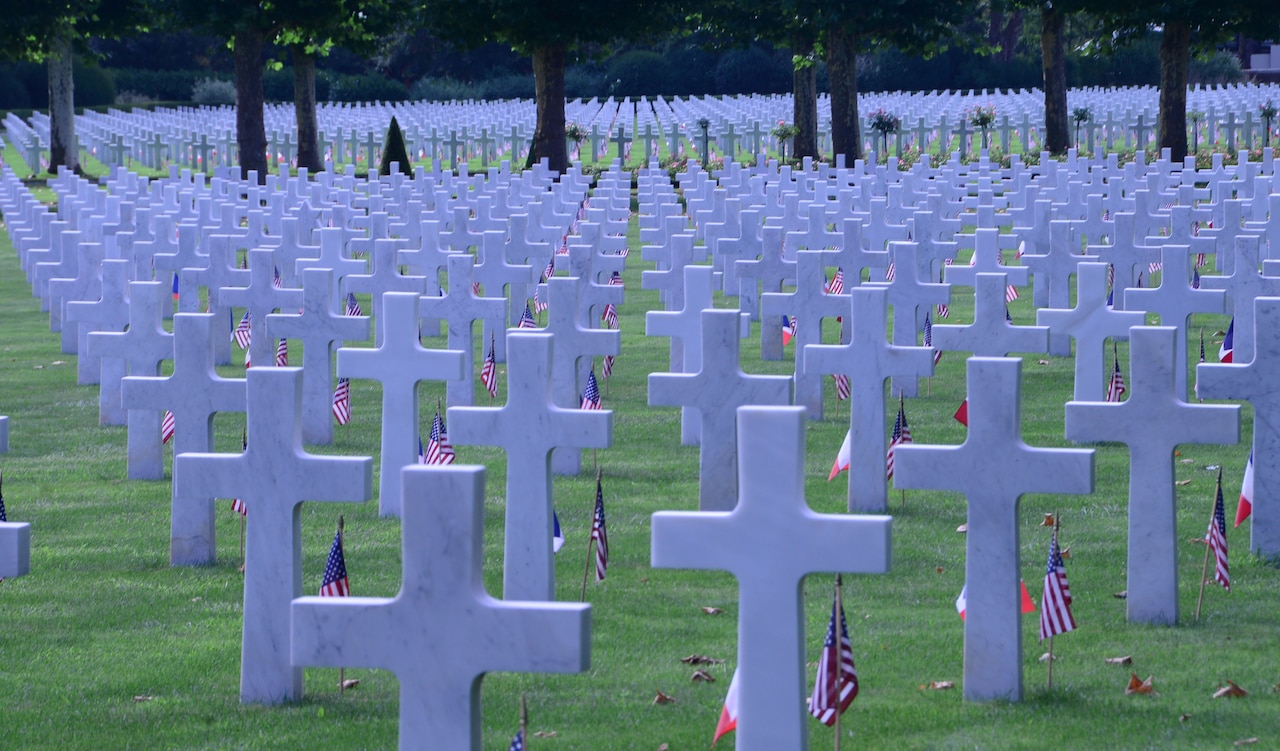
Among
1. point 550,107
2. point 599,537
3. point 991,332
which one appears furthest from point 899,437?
point 550,107

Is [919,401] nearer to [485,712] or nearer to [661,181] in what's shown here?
[485,712]

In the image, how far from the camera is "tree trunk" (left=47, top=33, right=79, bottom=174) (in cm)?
4031

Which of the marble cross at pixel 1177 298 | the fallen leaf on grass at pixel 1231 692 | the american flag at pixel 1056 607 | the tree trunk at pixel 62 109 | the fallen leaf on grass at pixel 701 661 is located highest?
the tree trunk at pixel 62 109

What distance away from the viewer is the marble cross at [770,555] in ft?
13.6

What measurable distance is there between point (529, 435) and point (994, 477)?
1562mm

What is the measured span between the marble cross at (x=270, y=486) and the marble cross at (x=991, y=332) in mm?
4122

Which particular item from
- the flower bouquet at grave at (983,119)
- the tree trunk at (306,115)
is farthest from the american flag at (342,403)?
the flower bouquet at grave at (983,119)

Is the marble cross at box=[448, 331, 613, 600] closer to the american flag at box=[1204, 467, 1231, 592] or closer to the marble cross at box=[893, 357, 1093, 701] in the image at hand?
the marble cross at box=[893, 357, 1093, 701]

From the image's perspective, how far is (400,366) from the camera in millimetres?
7430

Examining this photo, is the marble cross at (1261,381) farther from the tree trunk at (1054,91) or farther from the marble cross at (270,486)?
the tree trunk at (1054,91)

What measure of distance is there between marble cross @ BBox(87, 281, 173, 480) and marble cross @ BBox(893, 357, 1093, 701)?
4995 millimetres

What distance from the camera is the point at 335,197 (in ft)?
66.8

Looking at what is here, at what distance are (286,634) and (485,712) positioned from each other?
622mm

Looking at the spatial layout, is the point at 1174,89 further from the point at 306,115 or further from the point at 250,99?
the point at 250,99
